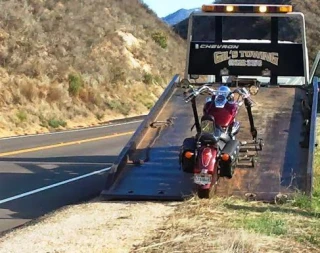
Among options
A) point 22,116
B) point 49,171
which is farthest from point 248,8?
point 22,116

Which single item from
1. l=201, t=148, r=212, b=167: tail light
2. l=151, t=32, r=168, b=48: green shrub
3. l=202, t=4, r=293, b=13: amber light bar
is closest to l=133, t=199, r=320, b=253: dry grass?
l=201, t=148, r=212, b=167: tail light

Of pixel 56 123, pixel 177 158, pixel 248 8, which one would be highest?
pixel 248 8

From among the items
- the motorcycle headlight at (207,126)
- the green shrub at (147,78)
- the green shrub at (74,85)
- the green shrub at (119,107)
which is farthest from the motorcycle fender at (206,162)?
the green shrub at (147,78)

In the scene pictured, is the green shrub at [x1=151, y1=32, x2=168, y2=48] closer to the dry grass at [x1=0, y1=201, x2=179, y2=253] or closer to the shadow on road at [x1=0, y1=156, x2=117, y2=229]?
the shadow on road at [x1=0, y1=156, x2=117, y2=229]

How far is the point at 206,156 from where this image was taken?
1005cm

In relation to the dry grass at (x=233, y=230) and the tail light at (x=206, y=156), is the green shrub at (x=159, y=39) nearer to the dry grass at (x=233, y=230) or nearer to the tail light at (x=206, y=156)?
the tail light at (x=206, y=156)

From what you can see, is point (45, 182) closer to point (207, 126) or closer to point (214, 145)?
point (207, 126)

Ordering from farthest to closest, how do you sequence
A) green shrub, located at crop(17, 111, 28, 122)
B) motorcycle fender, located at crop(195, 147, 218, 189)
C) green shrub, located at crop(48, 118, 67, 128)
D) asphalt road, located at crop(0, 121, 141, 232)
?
green shrub, located at crop(48, 118, 67, 128), green shrub, located at crop(17, 111, 28, 122), asphalt road, located at crop(0, 121, 141, 232), motorcycle fender, located at crop(195, 147, 218, 189)

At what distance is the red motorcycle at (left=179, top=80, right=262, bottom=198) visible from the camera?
998 cm

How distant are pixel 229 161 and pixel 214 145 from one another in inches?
12.4

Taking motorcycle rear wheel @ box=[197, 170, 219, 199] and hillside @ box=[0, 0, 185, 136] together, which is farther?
hillside @ box=[0, 0, 185, 136]

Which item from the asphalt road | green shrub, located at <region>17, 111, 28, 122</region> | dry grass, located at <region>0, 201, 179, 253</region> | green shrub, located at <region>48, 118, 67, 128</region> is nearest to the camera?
dry grass, located at <region>0, 201, 179, 253</region>

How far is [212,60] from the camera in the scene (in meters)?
15.7

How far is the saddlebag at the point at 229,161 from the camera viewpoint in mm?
10336
